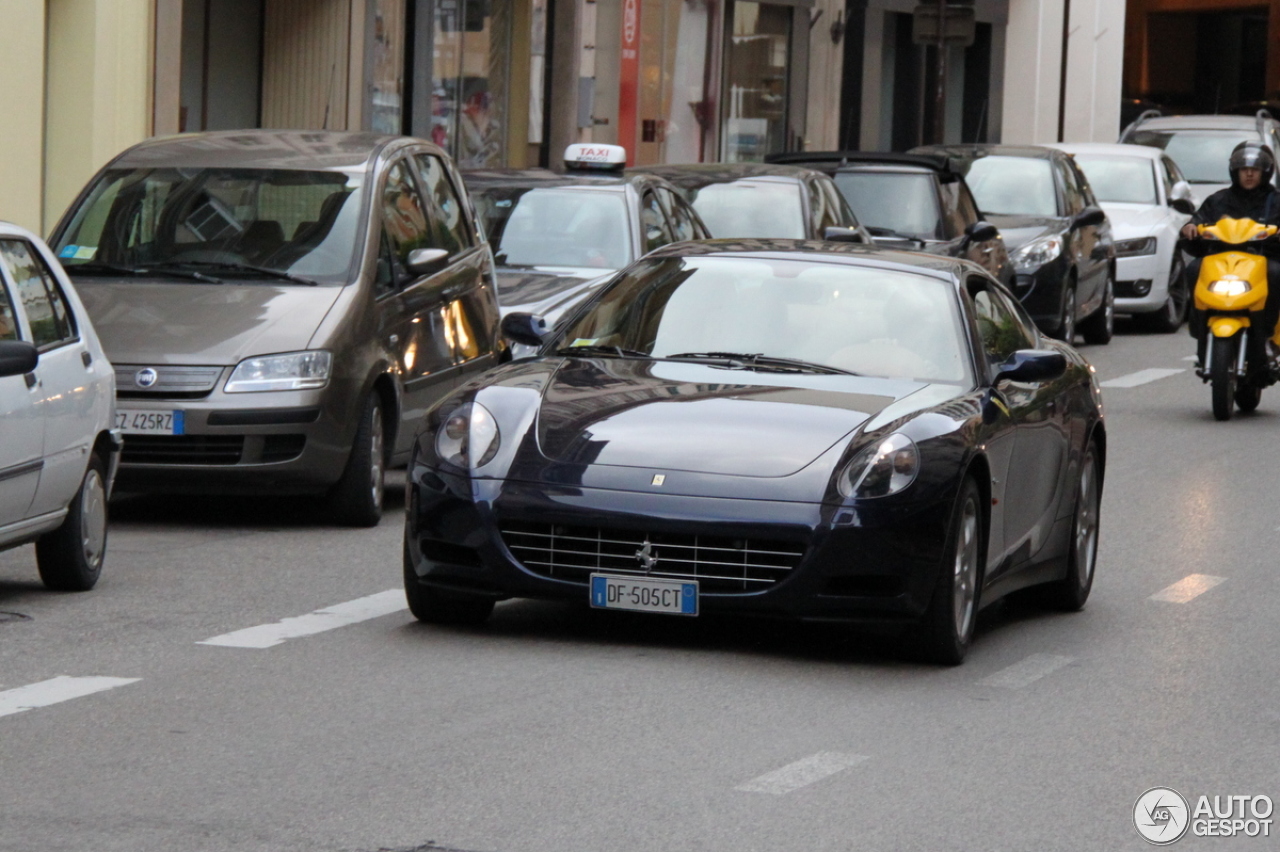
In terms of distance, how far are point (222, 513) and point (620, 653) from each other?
4.36m

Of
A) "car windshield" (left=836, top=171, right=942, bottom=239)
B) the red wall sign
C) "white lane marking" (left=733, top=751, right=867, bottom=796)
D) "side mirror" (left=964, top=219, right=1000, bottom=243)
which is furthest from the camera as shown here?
the red wall sign

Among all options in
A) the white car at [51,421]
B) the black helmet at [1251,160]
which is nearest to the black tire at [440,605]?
the white car at [51,421]

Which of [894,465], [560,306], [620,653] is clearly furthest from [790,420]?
[560,306]

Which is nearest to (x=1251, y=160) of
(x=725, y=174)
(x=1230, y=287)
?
(x=1230, y=287)

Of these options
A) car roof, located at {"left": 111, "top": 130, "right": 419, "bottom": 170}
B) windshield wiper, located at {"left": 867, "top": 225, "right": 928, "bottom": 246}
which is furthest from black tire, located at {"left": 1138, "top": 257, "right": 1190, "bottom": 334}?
car roof, located at {"left": 111, "top": 130, "right": 419, "bottom": 170}

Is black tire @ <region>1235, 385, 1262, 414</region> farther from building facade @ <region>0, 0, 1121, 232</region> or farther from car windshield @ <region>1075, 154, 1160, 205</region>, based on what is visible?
building facade @ <region>0, 0, 1121, 232</region>

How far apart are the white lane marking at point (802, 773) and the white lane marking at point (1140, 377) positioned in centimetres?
1385

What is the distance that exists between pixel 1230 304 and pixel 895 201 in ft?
16.5

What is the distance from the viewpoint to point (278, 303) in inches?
457

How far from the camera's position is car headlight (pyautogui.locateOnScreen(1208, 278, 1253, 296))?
1710 cm

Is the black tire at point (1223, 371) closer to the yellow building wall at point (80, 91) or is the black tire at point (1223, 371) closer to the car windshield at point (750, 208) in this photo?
the car windshield at point (750, 208)

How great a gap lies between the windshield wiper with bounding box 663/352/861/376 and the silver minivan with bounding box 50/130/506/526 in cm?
270

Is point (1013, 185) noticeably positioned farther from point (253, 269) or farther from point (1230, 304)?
point (253, 269)

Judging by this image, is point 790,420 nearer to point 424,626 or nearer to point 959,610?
point 959,610
